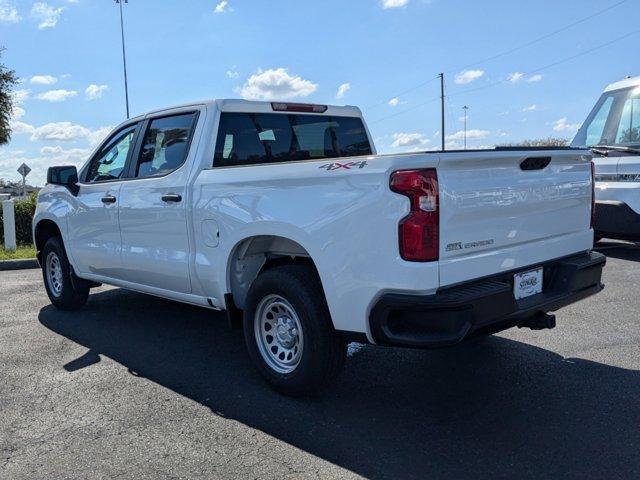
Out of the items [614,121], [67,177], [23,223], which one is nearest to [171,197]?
[67,177]

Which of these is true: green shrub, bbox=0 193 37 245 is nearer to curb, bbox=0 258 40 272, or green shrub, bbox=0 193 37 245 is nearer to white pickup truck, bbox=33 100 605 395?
curb, bbox=0 258 40 272

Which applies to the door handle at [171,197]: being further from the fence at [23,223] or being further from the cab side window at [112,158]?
the fence at [23,223]

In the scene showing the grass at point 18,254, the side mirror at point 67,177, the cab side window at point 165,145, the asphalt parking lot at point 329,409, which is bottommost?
the asphalt parking lot at point 329,409

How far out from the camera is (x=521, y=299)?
11.9 feet

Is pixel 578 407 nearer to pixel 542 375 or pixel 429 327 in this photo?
pixel 542 375

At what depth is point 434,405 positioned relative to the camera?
3.82 m

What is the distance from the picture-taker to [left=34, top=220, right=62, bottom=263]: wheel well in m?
→ 6.68

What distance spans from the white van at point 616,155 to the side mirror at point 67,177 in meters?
6.63

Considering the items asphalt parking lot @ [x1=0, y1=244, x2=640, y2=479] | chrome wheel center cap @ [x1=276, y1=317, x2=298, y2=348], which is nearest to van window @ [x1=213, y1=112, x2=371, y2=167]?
chrome wheel center cap @ [x1=276, y1=317, x2=298, y2=348]

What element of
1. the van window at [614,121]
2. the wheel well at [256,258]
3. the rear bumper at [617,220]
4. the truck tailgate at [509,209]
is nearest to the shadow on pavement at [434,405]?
the wheel well at [256,258]

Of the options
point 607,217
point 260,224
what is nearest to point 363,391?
point 260,224

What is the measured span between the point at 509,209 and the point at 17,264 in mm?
9427

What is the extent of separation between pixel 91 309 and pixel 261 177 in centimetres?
375

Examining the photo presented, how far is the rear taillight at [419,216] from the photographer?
3.10 m
